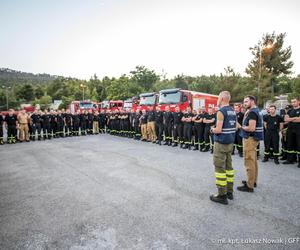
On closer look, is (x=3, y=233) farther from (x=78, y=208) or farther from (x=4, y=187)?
(x=4, y=187)

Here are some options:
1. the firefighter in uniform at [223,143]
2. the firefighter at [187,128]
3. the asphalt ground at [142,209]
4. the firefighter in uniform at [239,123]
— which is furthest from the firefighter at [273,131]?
the firefighter in uniform at [223,143]

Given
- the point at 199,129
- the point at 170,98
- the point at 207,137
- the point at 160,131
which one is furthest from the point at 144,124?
the point at 207,137

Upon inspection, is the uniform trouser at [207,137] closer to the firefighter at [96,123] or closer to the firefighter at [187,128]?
the firefighter at [187,128]

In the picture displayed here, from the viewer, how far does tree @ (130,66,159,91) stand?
50750 millimetres

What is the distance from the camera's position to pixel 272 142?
7.90 meters

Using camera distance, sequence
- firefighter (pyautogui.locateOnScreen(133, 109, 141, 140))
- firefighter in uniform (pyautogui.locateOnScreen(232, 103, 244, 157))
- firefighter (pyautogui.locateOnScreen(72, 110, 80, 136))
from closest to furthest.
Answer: firefighter in uniform (pyautogui.locateOnScreen(232, 103, 244, 157)), firefighter (pyautogui.locateOnScreen(133, 109, 141, 140)), firefighter (pyautogui.locateOnScreen(72, 110, 80, 136))

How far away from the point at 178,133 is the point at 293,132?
5.02m

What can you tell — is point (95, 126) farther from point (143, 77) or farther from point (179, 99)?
point (143, 77)

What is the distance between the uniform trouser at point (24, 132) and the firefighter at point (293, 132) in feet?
44.4

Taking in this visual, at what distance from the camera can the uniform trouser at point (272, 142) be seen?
7.77 meters

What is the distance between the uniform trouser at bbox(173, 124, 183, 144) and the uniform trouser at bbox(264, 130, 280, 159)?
414cm

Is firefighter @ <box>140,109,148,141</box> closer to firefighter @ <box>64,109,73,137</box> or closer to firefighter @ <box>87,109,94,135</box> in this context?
firefighter @ <box>87,109,94,135</box>

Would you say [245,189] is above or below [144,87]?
below

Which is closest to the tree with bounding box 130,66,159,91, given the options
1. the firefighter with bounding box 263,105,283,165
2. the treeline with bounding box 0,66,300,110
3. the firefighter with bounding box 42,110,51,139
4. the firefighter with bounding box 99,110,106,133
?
the treeline with bounding box 0,66,300,110
